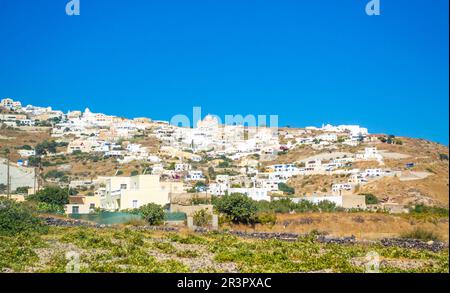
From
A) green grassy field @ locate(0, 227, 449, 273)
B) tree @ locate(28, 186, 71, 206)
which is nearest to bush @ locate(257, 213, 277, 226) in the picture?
green grassy field @ locate(0, 227, 449, 273)

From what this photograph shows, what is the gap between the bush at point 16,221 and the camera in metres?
23.0

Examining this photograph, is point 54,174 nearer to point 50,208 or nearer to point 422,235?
point 50,208

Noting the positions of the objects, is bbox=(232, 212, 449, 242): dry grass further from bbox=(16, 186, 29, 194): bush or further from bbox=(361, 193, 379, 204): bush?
bbox=(16, 186, 29, 194): bush

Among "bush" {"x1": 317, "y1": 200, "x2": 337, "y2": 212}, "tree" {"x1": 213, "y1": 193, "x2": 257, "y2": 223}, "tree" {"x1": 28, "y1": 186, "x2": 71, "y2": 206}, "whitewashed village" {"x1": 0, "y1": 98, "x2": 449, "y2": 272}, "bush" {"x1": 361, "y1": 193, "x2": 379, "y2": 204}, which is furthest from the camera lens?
"bush" {"x1": 361, "y1": 193, "x2": 379, "y2": 204}

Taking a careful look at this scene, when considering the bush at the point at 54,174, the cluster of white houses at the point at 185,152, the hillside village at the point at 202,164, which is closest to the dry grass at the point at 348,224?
the hillside village at the point at 202,164

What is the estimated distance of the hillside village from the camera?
50025mm

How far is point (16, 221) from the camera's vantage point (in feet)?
78.4

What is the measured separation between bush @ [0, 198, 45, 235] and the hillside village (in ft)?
54.0

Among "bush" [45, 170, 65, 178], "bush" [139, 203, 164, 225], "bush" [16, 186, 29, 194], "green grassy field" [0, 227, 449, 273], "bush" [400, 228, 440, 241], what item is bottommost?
"bush" [400, 228, 440, 241]

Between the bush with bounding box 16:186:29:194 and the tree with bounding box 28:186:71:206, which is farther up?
the bush with bounding box 16:186:29:194

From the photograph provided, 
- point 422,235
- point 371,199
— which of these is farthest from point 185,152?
point 422,235

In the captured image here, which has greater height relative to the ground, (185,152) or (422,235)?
(185,152)

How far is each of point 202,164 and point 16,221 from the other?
2611 inches
